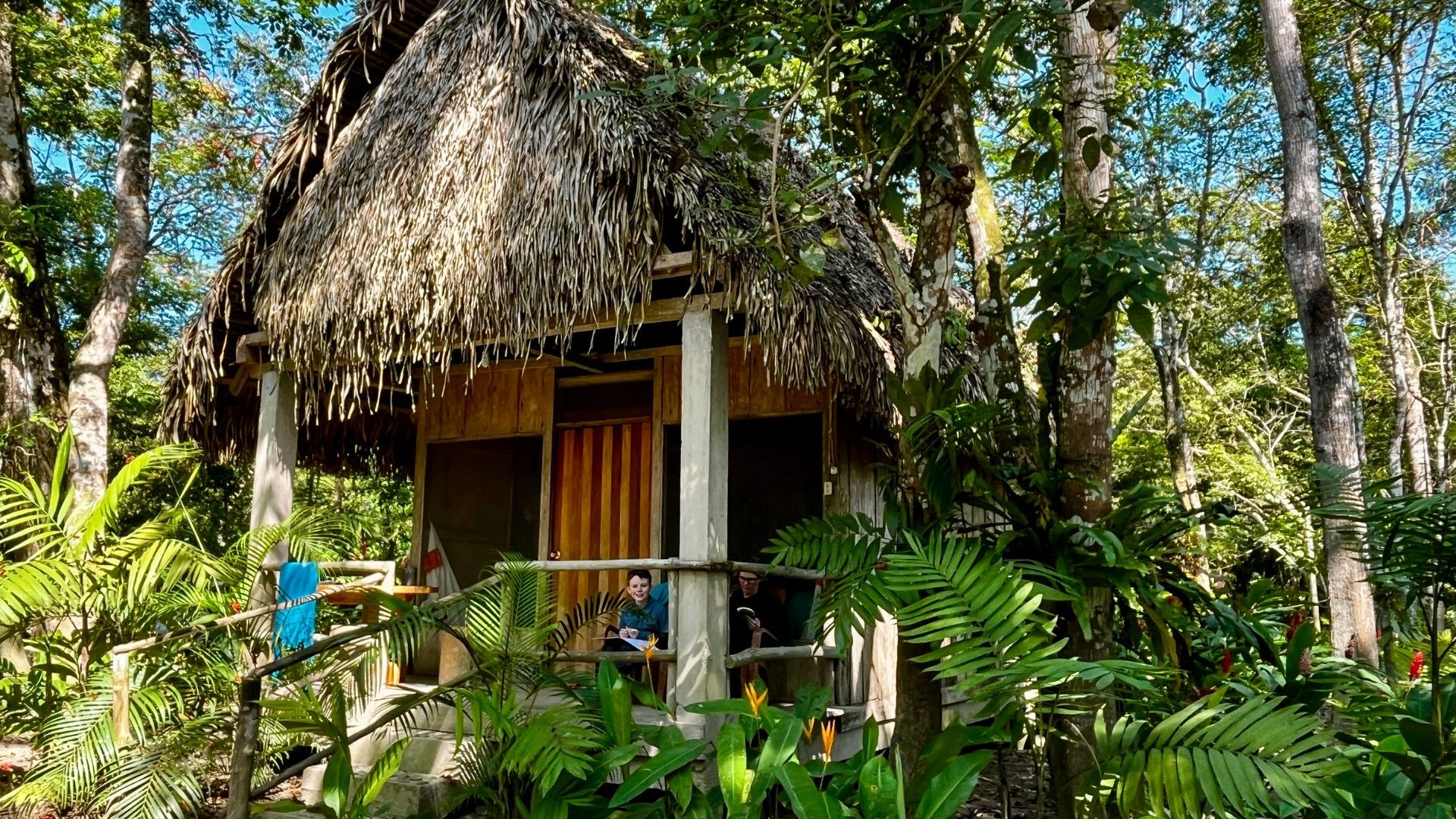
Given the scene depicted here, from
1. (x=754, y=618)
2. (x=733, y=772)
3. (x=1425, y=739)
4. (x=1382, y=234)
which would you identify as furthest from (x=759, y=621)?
(x=1382, y=234)

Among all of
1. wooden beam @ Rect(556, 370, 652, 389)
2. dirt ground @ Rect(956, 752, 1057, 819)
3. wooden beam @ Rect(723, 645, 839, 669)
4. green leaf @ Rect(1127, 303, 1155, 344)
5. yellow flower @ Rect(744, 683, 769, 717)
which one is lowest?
dirt ground @ Rect(956, 752, 1057, 819)

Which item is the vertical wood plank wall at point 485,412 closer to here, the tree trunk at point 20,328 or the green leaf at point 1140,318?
the tree trunk at point 20,328

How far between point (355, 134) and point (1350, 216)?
36.5ft

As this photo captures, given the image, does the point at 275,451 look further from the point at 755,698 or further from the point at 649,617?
the point at 755,698

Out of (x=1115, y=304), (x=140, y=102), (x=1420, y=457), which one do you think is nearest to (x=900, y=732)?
(x=1115, y=304)

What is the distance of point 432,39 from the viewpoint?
5785mm

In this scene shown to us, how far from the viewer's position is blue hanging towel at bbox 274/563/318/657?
4855 mm

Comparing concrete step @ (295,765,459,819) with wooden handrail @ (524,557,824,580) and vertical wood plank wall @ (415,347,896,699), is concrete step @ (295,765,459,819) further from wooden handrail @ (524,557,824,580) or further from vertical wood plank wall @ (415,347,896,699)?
vertical wood plank wall @ (415,347,896,699)

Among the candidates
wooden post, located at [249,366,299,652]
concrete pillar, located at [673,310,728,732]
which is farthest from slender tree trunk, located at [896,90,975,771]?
wooden post, located at [249,366,299,652]

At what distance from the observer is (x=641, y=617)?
5090mm

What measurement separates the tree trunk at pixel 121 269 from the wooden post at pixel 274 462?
2.10m

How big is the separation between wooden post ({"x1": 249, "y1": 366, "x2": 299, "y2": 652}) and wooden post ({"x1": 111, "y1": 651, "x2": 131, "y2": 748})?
1.74 meters

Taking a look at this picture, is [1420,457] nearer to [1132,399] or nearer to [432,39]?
[1132,399]

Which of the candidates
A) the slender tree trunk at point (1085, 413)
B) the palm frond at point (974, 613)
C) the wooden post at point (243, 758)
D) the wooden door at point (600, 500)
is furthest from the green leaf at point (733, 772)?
the wooden door at point (600, 500)
